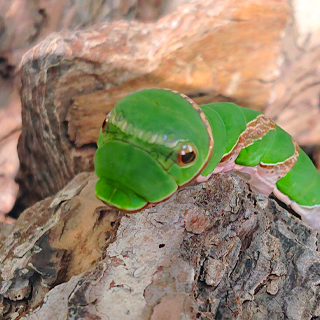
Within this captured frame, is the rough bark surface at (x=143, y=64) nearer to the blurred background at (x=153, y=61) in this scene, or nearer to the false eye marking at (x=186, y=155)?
the blurred background at (x=153, y=61)

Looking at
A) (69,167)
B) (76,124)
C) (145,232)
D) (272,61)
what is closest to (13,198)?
(69,167)

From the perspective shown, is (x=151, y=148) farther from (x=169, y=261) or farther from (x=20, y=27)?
(x=20, y=27)

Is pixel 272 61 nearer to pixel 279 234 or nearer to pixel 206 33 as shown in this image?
pixel 206 33

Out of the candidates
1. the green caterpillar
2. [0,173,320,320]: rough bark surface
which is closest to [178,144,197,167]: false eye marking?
the green caterpillar

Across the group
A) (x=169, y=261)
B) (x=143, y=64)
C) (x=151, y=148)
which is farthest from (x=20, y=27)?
(x=169, y=261)

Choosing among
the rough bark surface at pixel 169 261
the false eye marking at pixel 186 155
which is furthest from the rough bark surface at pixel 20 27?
the false eye marking at pixel 186 155

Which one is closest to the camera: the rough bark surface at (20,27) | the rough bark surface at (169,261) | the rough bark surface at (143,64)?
the rough bark surface at (169,261)

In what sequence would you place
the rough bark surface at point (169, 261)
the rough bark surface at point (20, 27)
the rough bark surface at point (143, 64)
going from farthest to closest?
1. the rough bark surface at point (20, 27)
2. the rough bark surface at point (143, 64)
3. the rough bark surface at point (169, 261)
